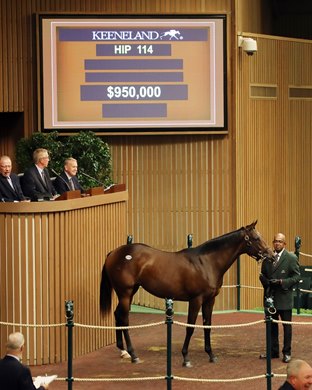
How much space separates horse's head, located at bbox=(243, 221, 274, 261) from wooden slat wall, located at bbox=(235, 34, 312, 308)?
4.96 meters

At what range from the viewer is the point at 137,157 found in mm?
21969

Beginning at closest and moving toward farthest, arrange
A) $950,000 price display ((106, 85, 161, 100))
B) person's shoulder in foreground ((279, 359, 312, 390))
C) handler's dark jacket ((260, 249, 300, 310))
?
person's shoulder in foreground ((279, 359, 312, 390))
handler's dark jacket ((260, 249, 300, 310))
$950,000 price display ((106, 85, 161, 100))

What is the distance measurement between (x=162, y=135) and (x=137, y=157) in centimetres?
55

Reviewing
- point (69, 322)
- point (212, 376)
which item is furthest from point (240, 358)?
point (69, 322)

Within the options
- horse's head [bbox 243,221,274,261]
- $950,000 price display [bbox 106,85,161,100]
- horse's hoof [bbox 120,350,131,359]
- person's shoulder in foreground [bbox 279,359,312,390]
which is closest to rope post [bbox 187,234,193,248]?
$950,000 price display [bbox 106,85,161,100]

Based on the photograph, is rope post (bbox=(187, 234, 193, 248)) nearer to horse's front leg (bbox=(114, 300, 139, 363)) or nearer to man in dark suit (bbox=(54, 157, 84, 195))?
man in dark suit (bbox=(54, 157, 84, 195))

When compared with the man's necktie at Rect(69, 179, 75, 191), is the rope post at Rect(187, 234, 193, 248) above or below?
below

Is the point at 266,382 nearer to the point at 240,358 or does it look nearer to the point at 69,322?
the point at 240,358

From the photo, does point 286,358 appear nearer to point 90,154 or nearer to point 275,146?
point 90,154

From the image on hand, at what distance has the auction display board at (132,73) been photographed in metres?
21.3

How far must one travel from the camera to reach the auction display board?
21.3m

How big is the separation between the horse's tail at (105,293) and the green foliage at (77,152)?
10.8 ft

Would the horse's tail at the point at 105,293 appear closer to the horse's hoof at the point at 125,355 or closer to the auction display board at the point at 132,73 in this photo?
the horse's hoof at the point at 125,355

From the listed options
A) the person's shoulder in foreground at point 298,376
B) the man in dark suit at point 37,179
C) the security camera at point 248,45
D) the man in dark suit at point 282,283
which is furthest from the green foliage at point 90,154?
the person's shoulder in foreground at point 298,376
